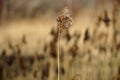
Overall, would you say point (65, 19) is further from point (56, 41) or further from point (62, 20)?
point (56, 41)

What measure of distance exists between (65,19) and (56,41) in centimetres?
16

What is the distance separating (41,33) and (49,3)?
205 mm

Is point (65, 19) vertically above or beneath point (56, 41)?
above

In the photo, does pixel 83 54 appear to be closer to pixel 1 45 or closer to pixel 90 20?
pixel 90 20

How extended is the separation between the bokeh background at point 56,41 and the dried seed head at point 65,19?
0.08 ft

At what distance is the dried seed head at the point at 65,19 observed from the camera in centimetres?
170

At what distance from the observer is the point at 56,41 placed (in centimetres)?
171

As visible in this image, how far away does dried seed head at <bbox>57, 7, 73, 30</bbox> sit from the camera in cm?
170

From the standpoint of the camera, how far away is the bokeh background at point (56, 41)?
1680mm

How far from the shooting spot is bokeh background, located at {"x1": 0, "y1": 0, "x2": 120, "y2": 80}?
168 cm

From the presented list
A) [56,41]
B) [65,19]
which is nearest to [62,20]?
[65,19]

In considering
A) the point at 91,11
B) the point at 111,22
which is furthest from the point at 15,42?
the point at 111,22

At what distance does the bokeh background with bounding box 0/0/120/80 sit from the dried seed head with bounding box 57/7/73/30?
0.02 meters

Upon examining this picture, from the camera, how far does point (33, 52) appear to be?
5.56 feet
